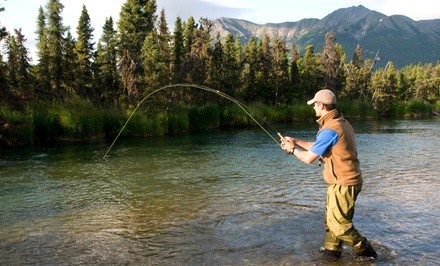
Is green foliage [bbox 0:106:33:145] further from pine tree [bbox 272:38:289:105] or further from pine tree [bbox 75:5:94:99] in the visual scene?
pine tree [bbox 272:38:289:105]

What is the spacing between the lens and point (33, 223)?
796 centimetres

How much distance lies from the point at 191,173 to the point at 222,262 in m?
7.94

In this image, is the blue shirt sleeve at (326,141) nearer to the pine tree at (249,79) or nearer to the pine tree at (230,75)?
the pine tree at (230,75)

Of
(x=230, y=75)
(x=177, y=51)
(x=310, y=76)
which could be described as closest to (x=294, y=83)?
(x=310, y=76)

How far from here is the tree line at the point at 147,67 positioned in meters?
31.0

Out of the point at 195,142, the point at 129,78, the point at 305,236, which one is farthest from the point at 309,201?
the point at 129,78

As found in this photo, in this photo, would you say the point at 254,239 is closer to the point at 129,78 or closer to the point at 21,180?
the point at 21,180

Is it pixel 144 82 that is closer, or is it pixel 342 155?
pixel 342 155

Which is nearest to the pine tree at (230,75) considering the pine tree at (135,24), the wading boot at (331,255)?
the pine tree at (135,24)

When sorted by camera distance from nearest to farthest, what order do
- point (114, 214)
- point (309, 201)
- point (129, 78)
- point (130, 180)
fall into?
1. point (114, 214)
2. point (309, 201)
3. point (130, 180)
4. point (129, 78)

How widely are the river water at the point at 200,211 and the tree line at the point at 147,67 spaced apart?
7.24m

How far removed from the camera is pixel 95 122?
24672 mm

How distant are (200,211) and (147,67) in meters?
24.4

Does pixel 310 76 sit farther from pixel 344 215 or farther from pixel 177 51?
pixel 344 215
